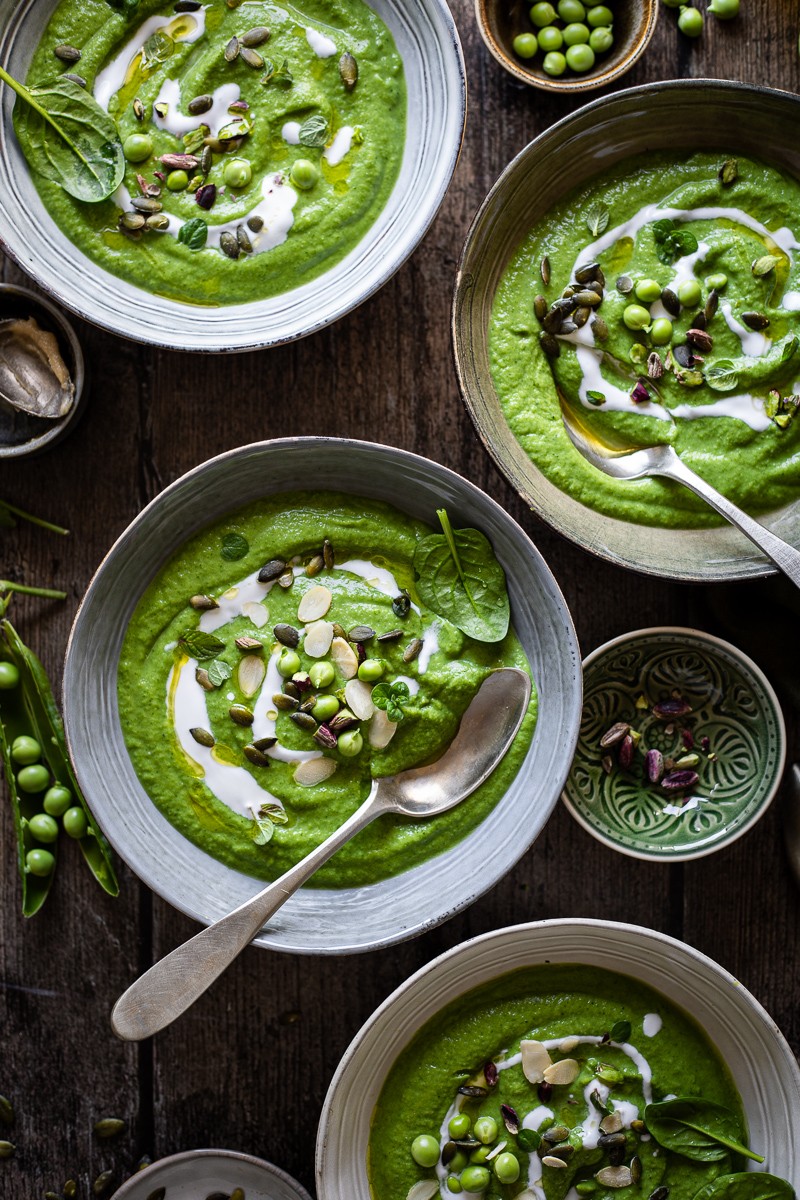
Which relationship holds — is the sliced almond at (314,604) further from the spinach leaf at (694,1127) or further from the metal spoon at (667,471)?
the spinach leaf at (694,1127)

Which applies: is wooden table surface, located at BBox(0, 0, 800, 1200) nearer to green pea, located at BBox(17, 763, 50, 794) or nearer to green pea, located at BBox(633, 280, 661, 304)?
green pea, located at BBox(17, 763, 50, 794)

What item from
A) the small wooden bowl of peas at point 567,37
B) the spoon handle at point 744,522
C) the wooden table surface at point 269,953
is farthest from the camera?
the wooden table surface at point 269,953

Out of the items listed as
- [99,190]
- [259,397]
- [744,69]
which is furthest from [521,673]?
[744,69]

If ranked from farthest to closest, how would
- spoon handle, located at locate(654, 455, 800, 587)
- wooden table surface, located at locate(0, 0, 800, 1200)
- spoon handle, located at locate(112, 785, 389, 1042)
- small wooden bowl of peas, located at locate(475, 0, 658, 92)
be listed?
wooden table surface, located at locate(0, 0, 800, 1200) < small wooden bowl of peas, located at locate(475, 0, 658, 92) < spoon handle, located at locate(654, 455, 800, 587) < spoon handle, located at locate(112, 785, 389, 1042)

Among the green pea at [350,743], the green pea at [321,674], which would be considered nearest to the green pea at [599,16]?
the green pea at [321,674]

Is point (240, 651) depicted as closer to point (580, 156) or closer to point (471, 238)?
point (471, 238)

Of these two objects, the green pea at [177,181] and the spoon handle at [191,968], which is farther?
the green pea at [177,181]

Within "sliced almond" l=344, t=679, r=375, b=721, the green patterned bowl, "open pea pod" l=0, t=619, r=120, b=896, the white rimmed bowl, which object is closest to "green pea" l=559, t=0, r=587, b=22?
the green patterned bowl
